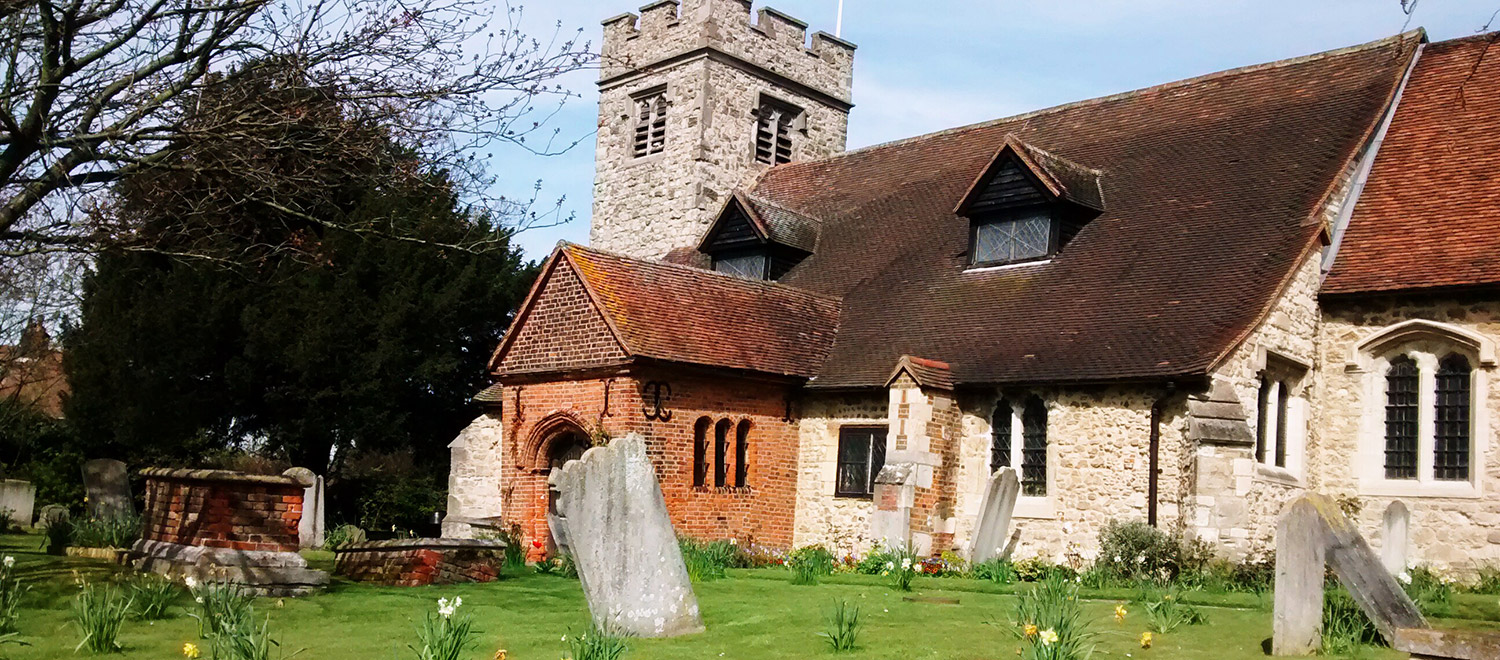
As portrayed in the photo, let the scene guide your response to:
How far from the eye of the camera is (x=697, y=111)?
→ 2964 centimetres

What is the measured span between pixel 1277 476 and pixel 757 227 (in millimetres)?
10109

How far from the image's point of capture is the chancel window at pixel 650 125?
101ft

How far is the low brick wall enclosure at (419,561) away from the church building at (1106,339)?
444 centimetres

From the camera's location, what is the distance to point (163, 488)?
14.0 meters

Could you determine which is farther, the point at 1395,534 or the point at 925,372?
the point at 925,372

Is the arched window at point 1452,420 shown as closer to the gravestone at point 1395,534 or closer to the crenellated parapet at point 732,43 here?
the gravestone at point 1395,534

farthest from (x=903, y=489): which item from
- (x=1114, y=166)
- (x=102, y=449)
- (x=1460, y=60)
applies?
(x=102, y=449)

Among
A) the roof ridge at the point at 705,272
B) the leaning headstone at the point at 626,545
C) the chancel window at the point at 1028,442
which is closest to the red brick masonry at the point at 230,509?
the leaning headstone at the point at 626,545

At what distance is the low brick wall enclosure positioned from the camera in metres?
14.5

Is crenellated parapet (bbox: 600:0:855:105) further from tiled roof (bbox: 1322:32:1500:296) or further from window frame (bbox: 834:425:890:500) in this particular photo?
tiled roof (bbox: 1322:32:1500:296)

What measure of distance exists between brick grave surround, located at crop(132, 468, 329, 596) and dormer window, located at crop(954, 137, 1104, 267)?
1166 centimetres

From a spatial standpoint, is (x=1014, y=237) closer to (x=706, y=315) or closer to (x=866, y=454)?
(x=866, y=454)

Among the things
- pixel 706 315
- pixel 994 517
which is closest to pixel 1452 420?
pixel 994 517

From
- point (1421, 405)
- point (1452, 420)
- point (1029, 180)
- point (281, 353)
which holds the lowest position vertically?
point (1452, 420)
